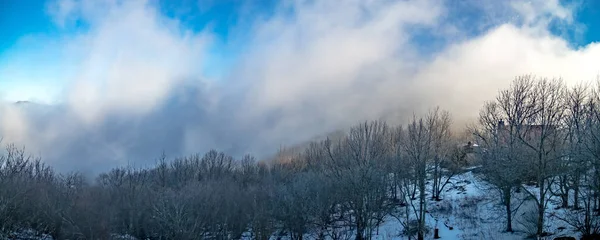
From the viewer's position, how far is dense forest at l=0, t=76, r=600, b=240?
31.3 metres

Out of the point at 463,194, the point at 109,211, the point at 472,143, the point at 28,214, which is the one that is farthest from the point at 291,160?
the point at 28,214

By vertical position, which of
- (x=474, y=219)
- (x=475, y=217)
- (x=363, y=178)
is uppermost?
(x=363, y=178)

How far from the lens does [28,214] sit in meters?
37.5

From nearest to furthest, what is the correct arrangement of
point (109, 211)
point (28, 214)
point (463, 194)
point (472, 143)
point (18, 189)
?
point (18, 189) < point (28, 214) < point (109, 211) < point (463, 194) < point (472, 143)

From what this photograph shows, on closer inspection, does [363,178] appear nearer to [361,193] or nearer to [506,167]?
[361,193]

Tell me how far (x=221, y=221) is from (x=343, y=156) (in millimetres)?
14483

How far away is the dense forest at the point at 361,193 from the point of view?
31266 millimetres

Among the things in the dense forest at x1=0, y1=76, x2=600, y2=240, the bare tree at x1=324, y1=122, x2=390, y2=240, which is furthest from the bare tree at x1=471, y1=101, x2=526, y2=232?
the bare tree at x1=324, y1=122, x2=390, y2=240

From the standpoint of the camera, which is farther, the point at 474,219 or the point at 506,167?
the point at 474,219

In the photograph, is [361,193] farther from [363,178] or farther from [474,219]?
[474,219]

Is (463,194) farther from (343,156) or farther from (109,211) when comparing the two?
(109,211)

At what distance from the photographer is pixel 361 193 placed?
3825cm

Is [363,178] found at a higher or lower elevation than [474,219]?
higher

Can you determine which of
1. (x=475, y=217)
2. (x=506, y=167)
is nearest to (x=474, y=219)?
(x=475, y=217)
